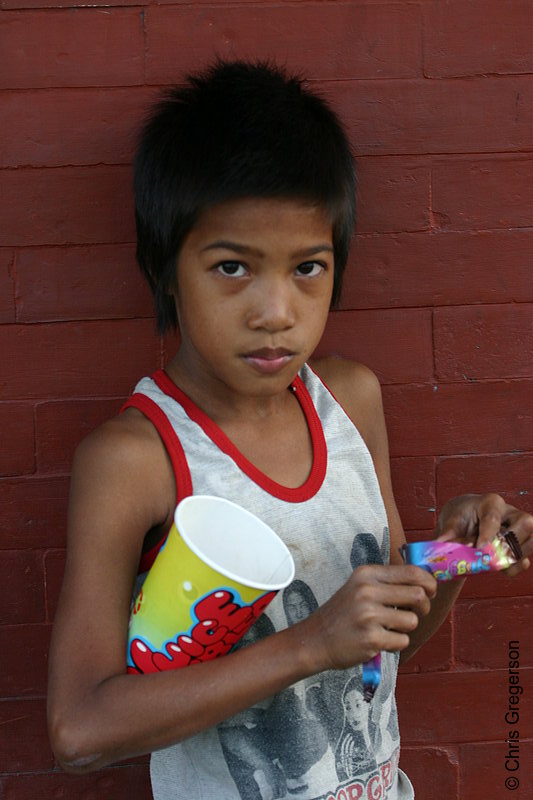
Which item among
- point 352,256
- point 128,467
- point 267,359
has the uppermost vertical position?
point 352,256

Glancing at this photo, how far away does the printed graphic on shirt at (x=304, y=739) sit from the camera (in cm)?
164

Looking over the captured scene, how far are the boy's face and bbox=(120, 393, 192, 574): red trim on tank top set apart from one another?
0.13 meters

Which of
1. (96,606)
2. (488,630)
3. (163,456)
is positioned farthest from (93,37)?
(488,630)

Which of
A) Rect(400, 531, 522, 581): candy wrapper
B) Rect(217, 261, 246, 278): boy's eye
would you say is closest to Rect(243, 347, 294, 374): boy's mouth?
Rect(217, 261, 246, 278): boy's eye

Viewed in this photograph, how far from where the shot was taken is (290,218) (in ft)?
5.19

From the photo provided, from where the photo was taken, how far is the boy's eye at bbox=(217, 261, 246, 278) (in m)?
1.59

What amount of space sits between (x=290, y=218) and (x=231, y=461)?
0.45 meters

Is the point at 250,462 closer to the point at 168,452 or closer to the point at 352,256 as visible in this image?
the point at 168,452

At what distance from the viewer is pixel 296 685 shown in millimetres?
1667

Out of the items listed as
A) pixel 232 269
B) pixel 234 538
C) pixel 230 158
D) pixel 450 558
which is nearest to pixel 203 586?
pixel 234 538

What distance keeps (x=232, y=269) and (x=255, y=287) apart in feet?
0.18

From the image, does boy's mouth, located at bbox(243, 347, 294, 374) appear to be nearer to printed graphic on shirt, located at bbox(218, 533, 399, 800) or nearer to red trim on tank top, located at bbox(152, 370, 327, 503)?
red trim on tank top, located at bbox(152, 370, 327, 503)

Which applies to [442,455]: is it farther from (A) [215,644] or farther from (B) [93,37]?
(B) [93,37]

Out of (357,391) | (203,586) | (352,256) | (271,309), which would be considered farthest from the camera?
(352,256)
